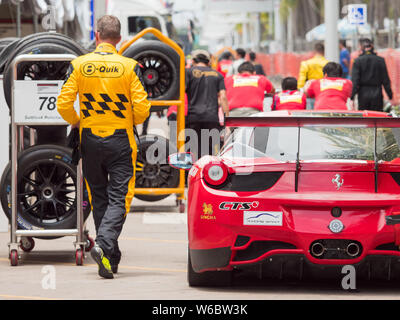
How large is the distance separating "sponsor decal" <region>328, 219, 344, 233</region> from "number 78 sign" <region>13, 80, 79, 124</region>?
2.83m

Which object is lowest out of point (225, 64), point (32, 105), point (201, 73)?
point (32, 105)

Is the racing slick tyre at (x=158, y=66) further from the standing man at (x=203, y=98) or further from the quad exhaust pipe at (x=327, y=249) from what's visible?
the quad exhaust pipe at (x=327, y=249)

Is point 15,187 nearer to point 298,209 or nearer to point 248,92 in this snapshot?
point 298,209

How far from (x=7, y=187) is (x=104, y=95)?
4.78 ft

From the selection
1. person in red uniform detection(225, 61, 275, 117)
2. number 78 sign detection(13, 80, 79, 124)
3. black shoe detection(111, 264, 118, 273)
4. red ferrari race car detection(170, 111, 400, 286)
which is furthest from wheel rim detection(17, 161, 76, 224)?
person in red uniform detection(225, 61, 275, 117)

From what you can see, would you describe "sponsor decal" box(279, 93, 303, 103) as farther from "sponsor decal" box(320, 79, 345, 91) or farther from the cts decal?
the cts decal

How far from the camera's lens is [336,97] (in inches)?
537

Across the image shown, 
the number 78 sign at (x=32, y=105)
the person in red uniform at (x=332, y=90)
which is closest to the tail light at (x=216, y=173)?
the number 78 sign at (x=32, y=105)

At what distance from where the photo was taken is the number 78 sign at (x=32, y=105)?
8617mm

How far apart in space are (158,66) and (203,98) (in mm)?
2076

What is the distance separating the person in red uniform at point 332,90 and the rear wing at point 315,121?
654 cm

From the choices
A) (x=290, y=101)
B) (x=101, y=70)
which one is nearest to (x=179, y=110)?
(x=290, y=101)

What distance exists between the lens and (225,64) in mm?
27688

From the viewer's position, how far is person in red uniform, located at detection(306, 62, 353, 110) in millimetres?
13602
